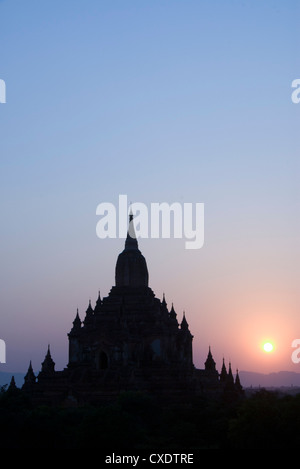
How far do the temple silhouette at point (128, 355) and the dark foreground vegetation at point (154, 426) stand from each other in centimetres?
795

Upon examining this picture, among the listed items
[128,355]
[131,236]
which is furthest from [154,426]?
[131,236]

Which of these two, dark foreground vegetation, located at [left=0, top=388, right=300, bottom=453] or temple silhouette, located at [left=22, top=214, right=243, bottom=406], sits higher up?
temple silhouette, located at [left=22, top=214, right=243, bottom=406]

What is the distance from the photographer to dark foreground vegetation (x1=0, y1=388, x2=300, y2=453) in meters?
52.6

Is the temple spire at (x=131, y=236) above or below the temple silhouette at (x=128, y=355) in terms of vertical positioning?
above

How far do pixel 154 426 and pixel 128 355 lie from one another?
16396 millimetres

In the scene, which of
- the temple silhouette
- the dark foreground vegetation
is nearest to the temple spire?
the temple silhouette

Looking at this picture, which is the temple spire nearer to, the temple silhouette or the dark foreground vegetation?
the temple silhouette

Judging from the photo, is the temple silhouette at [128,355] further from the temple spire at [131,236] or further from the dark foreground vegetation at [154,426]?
the dark foreground vegetation at [154,426]

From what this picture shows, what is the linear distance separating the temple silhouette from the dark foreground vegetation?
26.1 feet

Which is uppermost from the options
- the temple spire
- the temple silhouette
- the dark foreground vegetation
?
the temple spire

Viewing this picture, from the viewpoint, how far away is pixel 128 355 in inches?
3209

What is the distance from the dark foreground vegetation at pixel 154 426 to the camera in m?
52.6

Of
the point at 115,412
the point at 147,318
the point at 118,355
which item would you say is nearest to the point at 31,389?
the point at 118,355

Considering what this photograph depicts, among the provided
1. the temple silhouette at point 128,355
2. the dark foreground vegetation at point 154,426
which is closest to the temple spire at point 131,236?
the temple silhouette at point 128,355
